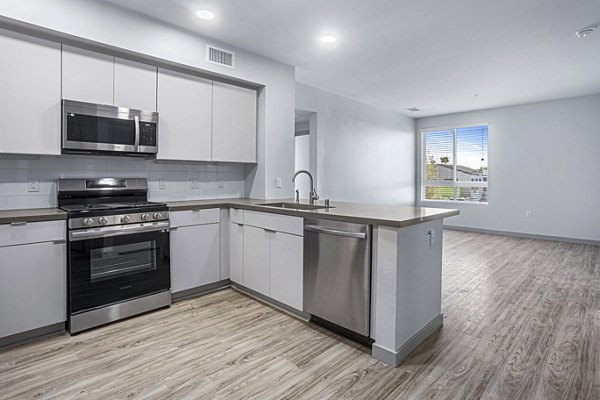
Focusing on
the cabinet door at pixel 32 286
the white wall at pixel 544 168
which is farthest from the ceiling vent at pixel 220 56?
the white wall at pixel 544 168

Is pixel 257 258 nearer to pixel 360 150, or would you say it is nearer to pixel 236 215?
pixel 236 215

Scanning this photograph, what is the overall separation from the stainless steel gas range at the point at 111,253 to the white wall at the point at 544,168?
675cm

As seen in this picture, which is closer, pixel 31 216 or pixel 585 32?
pixel 31 216

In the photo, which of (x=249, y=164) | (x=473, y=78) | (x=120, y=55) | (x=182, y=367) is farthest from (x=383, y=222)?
(x=473, y=78)

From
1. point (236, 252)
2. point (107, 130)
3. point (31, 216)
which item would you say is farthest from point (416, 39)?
point (31, 216)

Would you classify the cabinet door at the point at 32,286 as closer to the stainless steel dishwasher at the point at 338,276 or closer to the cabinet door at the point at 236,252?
the cabinet door at the point at 236,252

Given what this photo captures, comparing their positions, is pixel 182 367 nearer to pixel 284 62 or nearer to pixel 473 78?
pixel 284 62

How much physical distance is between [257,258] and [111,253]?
4.01ft

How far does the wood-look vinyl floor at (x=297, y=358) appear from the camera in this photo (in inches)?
73.6

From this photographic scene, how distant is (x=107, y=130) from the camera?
282 centimetres

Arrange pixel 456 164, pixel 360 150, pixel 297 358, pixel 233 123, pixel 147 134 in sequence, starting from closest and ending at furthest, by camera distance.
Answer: pixel 297 358 < pixel 147 134 < pixel 233 123 < pixel 360 150 < pixel 456 164

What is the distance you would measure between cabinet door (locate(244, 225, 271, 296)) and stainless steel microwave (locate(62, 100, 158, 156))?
1212mm

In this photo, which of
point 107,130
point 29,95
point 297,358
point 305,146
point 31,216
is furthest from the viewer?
point 305,146

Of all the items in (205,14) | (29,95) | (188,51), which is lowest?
(29,95)
